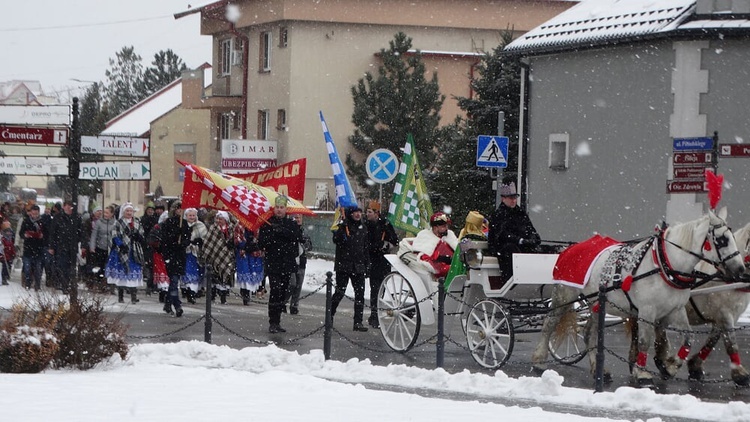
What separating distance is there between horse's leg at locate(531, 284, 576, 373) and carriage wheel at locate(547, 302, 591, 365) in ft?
0.19

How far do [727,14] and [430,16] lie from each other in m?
24.7

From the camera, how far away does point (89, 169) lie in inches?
1069

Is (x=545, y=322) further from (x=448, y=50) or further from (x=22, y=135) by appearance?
(x=448, y=50)

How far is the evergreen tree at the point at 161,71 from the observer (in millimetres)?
96750

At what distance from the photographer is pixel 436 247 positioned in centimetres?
1597

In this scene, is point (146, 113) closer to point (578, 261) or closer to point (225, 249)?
point (225, 249)

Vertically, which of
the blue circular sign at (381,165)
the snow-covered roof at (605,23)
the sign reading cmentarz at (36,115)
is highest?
the snow-covered roof at (605,23)

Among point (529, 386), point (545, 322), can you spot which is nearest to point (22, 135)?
point (545, 322)

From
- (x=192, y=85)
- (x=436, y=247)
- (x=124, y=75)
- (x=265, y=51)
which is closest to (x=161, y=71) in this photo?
(x=124, y=75)

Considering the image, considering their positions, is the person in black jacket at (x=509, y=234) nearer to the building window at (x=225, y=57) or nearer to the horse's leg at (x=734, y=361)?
the horse's leg at (x=734, y=361)

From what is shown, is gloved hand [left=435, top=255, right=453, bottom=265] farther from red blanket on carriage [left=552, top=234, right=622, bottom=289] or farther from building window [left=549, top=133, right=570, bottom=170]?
building window [left=549, top=133, right=570, bottom=170]

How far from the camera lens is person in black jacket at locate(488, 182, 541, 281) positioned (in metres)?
14.5

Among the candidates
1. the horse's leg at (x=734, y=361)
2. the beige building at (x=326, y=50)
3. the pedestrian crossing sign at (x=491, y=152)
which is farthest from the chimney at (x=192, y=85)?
the horse's leg at (x=734, y=361)

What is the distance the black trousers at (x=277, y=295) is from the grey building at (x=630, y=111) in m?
6.43
